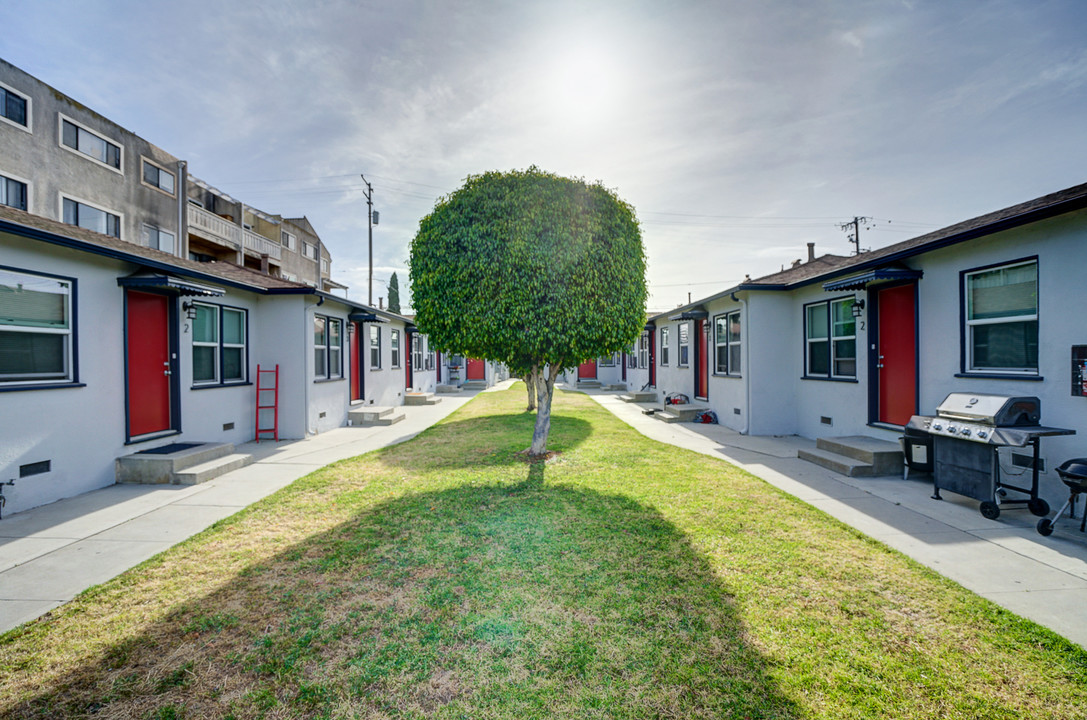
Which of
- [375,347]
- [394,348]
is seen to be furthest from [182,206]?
[375,347]

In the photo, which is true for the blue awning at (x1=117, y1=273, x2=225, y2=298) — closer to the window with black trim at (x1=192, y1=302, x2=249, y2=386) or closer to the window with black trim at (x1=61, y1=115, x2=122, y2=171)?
the window with black trim at (x1=192, y1=302, x2=249, y2=386)

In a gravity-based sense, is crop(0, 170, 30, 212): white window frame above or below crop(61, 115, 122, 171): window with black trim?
below

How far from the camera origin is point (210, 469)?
6.02 meters

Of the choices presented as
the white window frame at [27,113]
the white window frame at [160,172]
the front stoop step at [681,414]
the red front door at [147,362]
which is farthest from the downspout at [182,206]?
the front stoop step at [681,414]

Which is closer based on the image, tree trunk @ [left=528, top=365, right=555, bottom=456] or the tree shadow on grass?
the tree shadow on grass

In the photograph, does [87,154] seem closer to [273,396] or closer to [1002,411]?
Result: [273,396]

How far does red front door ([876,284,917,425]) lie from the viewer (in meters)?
6.47

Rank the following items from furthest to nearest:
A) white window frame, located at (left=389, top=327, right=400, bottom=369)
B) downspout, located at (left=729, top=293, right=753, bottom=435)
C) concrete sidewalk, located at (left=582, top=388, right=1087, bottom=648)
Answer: white window frame, located at (left=389, top=327, right=400, bottom=369)
downspout, located at (left=729, top=293, right=753, bottom=435)
concrete sidewalk, located at (left=582, top=388, right=1087, bottom=648)

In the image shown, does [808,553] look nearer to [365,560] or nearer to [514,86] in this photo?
[365,560]

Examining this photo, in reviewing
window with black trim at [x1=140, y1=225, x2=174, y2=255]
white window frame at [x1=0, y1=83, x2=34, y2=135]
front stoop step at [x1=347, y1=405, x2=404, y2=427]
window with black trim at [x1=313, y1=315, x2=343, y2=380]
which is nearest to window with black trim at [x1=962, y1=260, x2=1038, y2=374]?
front stoop step at [x1=347, y1=405, x2=404, y2=427]

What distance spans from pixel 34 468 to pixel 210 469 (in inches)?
63.8

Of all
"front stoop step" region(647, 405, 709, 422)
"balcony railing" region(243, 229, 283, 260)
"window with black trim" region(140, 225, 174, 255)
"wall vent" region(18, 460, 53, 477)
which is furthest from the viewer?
"balcony railing" region(243, 229, 283, 260)

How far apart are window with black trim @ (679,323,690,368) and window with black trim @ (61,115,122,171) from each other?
63.2 ft

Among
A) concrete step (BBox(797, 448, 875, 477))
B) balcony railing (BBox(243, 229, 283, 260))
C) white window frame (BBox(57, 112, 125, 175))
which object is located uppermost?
white window frame (BBox(57, 112, 125, 175))
